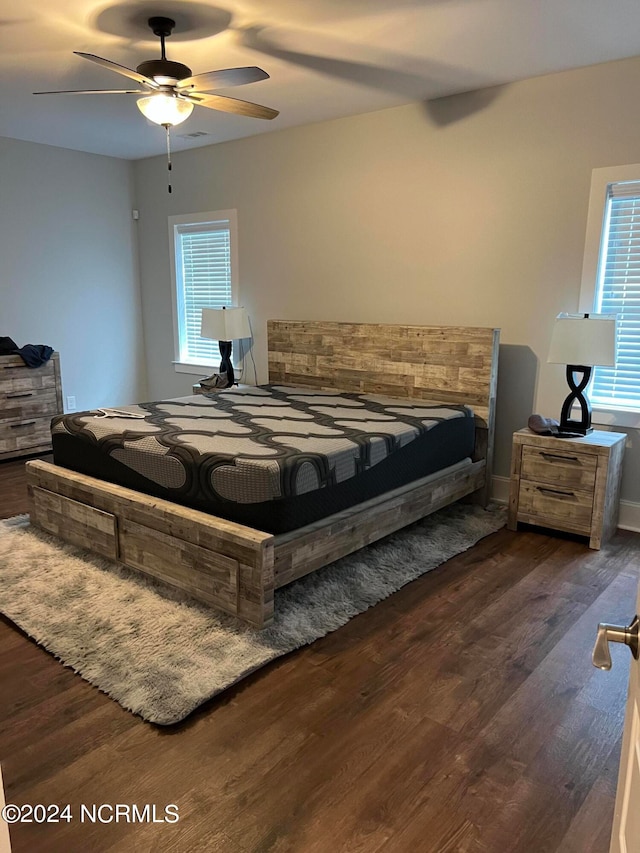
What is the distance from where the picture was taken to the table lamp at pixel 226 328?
5156 mm

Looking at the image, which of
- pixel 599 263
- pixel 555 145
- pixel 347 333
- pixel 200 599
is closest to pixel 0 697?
pixel 200 599

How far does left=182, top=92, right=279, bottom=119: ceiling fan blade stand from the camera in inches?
118

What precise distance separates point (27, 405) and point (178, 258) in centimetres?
201

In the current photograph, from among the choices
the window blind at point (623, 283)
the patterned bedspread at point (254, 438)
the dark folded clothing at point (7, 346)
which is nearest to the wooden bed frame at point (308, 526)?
the patterned bedspread at point (254, 438)

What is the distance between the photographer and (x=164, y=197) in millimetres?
5969

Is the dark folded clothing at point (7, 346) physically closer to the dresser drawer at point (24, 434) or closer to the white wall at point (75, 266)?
the white wall at point (75, 266)

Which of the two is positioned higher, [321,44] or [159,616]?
[321,44]

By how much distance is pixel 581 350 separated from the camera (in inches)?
131

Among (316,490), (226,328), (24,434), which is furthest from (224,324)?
(316,490)

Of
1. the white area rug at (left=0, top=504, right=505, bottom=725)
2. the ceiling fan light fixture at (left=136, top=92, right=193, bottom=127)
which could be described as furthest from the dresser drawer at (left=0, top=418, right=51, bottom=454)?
the ceiling fan light fixture at (left=136, top=92, right=193, bottom=127)

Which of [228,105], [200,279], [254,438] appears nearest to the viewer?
[254,438]

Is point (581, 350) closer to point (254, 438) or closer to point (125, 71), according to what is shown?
point (254, 438)

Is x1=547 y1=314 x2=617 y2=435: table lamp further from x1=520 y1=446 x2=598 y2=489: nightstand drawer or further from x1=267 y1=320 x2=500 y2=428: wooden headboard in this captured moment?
x1=267 y1=320 x2=500 y2=428: wooden headboard

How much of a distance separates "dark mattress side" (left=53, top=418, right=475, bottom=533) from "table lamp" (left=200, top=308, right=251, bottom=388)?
2.05 m
